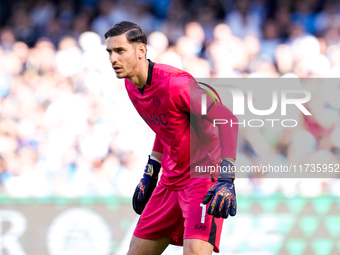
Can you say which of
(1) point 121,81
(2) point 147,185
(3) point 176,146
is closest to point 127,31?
(3) point 176,146

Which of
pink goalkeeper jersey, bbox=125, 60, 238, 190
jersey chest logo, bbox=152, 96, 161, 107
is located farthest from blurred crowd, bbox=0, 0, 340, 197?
jersey chest logo, bbox=152, 96, 161, 107

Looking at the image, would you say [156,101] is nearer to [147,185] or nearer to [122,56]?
[122,56]

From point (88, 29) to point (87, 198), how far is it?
9.02ft

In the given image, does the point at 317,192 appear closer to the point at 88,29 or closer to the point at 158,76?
the point at 158,76

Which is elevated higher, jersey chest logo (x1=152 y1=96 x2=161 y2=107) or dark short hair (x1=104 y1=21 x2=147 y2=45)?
dark short hair (x1=104 y1=21 x2=147 y2=45)

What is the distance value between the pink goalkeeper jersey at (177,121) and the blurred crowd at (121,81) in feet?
6.48

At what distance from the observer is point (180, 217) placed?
3152mm

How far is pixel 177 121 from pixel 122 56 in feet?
1.86

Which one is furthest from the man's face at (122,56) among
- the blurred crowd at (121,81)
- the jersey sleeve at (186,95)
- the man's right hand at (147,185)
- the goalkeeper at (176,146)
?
the blurred crowd at (121,81)

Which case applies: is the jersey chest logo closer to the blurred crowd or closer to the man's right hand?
the man's right hand

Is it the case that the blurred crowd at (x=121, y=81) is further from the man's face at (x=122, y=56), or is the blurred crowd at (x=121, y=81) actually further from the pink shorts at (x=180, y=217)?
the man's face at (x=122, y=56)

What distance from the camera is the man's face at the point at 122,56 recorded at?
9.76 ft

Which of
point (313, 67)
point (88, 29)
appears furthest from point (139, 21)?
point (313, 67)

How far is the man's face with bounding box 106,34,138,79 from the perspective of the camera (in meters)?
2.97
